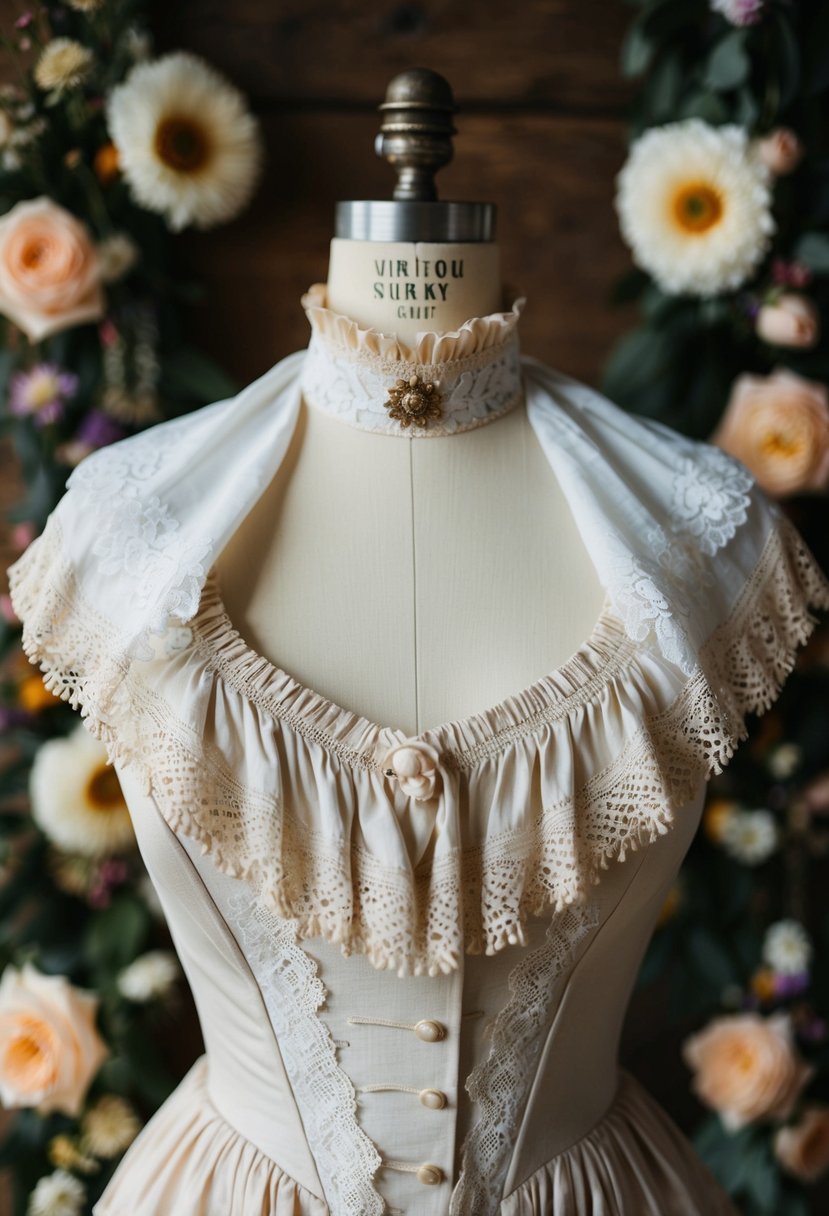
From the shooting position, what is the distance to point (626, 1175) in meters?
0.97

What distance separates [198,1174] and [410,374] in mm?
703

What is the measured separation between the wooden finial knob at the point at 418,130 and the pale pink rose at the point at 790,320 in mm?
701

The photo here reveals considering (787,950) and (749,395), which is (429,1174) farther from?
(749,395)

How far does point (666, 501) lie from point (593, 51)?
0.94 m

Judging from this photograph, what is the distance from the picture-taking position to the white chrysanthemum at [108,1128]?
1532 mm

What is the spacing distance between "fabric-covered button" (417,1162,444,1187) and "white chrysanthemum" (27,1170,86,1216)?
0.88 meters

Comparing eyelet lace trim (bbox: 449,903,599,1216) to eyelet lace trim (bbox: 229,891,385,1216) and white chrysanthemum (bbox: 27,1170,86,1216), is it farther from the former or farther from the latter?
white chrysanthemum (bbox: 27,1170,86,1216)

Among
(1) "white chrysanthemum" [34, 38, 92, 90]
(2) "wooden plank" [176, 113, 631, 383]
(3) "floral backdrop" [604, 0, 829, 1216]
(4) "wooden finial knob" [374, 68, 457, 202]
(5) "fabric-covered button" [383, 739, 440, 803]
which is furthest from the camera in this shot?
(2) "wooden plank" [176, 113, 631, 383]

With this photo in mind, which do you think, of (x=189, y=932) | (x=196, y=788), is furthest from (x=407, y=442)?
(x=189, y=932)

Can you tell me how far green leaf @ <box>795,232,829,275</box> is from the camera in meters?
1.46

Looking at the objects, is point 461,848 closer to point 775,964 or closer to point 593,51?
point 775,964

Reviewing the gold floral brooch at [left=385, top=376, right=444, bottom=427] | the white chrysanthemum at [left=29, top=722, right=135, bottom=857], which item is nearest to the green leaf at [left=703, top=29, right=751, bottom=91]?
the gold floral brooch at [left=385, top=376, right=444, bottom=427]

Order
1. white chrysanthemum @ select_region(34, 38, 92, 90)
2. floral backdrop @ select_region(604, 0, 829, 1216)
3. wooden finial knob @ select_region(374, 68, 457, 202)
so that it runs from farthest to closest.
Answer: floral backdrop @ select_region(604, 0, 829, 1216), white chrysanthemum @ select_region(34, 38, 92, 90), wooden finial knob @ select_region(374, 68, 457, 202)

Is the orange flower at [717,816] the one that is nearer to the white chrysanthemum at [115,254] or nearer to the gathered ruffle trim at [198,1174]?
the gathered ruffle trim at [198,1174]
